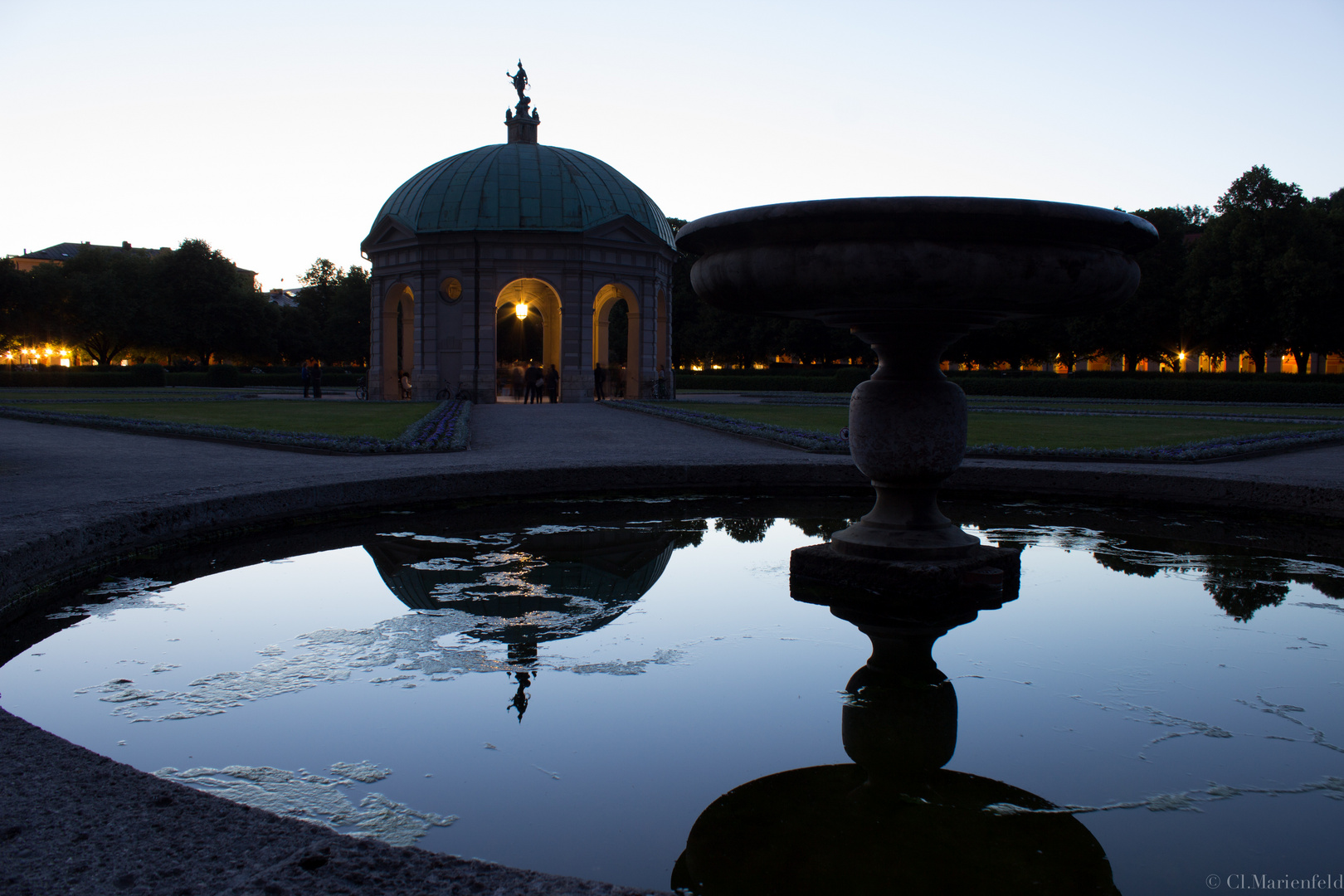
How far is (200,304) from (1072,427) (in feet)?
207

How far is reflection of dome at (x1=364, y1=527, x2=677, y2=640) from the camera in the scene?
4379 mm

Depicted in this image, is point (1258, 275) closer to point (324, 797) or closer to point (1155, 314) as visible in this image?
point (1155, 314)

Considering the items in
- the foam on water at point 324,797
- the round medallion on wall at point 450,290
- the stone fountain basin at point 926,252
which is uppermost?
the round medallion on wall at point 450,290

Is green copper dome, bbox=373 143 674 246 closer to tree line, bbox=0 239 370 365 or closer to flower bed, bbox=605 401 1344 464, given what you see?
flower bed, bbox=605 401 1344 464

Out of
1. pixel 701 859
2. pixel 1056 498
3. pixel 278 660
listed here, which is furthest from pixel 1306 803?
pixel 1056 498

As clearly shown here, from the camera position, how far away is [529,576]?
5168 millimetres

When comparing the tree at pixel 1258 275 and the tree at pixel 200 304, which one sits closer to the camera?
the tree at pixel 1258 275

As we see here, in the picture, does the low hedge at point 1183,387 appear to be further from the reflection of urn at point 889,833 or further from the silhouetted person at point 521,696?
the reflection of urn at point 889,833

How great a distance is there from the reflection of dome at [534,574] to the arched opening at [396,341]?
99.8ft

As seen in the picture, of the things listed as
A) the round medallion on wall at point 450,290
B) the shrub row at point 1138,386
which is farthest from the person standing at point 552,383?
the shrub row at point 1138,386

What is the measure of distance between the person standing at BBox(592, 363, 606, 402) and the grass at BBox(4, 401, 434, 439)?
8.73 metres

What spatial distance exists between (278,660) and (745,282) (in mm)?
2699

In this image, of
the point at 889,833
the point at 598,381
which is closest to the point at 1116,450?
Result: the point at 889,833

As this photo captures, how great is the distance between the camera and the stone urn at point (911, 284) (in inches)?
169
